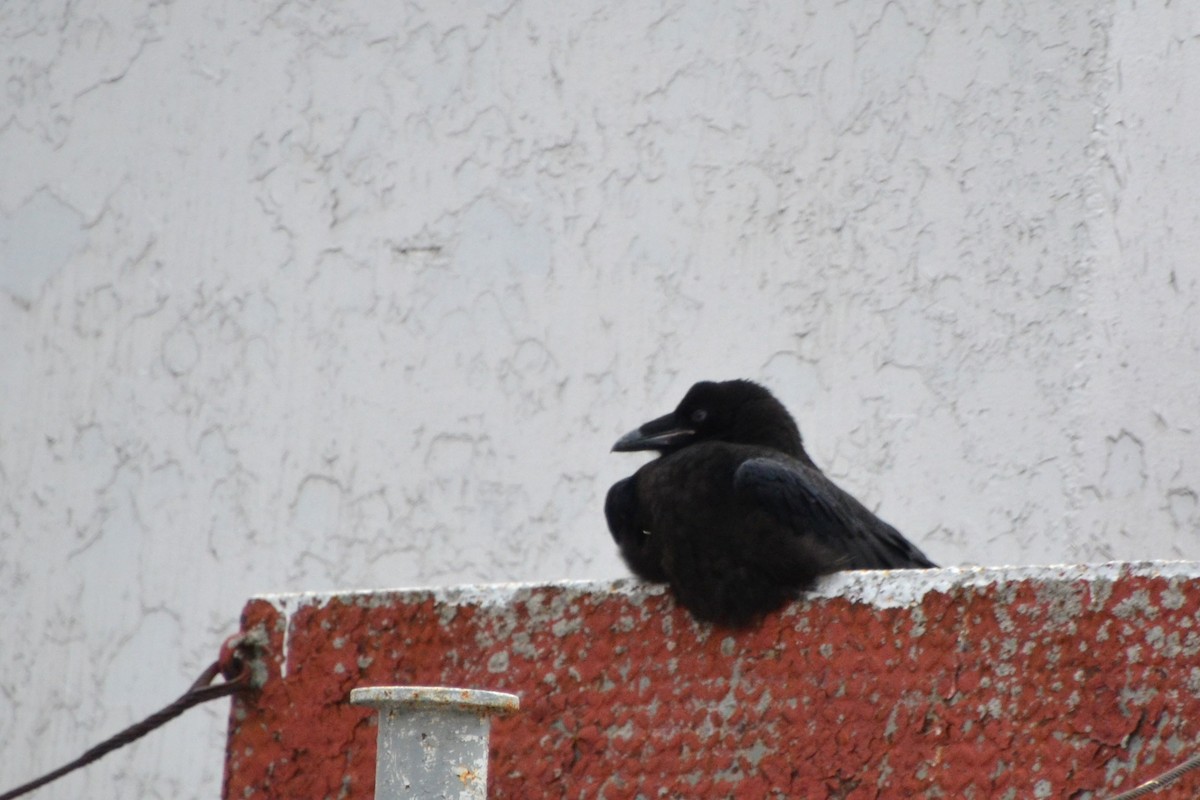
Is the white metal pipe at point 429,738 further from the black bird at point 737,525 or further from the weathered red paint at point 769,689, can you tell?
the black bird at point 737,525

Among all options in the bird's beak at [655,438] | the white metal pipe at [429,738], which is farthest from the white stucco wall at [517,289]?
the white metal pipe at [429,738]

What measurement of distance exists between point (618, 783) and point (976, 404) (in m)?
1.81

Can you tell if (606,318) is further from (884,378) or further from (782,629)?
(782,629)

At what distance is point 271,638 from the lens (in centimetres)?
356

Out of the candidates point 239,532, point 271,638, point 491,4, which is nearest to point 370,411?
point 239,532

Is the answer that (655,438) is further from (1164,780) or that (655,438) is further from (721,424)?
(1164,780)

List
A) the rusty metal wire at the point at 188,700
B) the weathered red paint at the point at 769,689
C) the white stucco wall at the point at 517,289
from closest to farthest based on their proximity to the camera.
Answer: the weathered red paint at the point at 769,689 < the rusty metal wire at the point at 188,700 < the white stucco wall at the point at 517,289

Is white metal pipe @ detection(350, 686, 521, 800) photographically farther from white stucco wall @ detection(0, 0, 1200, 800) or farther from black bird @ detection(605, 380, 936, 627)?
white stucco wall @ detection(0, 0, 1200, 800)

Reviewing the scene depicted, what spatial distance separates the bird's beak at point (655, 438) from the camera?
421cm

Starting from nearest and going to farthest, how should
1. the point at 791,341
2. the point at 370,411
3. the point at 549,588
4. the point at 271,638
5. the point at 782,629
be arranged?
the point at 782,629
the point at 549,588
the point at 271,638
the point at 791,341
the point at 370,411

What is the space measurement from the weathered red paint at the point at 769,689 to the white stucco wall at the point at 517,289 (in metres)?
1.50

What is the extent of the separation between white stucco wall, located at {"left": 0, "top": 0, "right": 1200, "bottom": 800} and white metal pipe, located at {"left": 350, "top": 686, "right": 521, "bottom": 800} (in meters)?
2.37

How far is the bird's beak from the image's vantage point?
421 centimetres

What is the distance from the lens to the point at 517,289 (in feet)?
16.9
